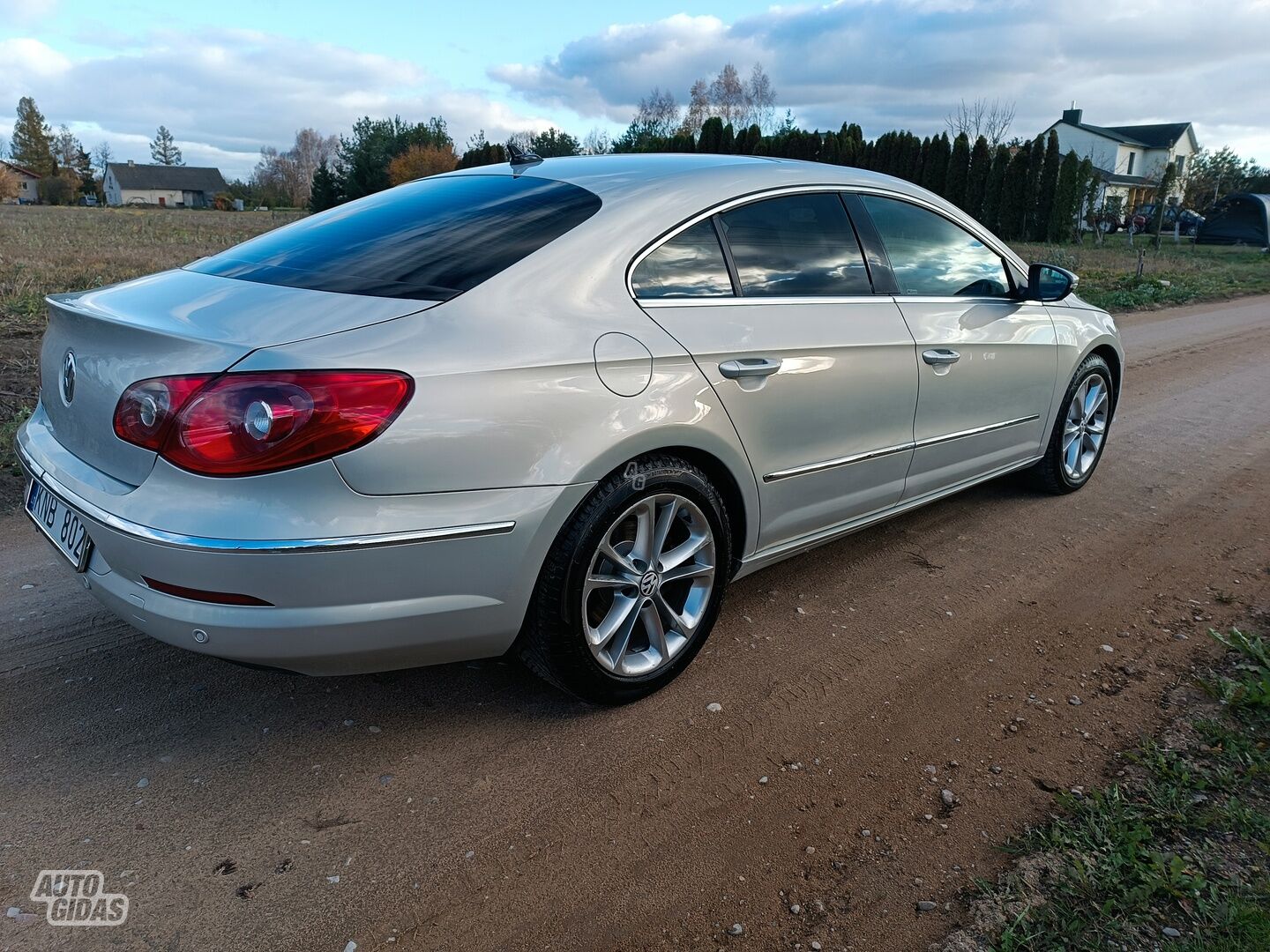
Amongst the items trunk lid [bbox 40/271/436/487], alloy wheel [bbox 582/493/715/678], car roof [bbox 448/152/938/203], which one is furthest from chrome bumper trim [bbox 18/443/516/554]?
car roof [bbox 448/152/938/203]

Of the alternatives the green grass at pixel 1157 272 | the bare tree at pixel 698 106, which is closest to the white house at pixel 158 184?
the bare tree at pixel 698 106

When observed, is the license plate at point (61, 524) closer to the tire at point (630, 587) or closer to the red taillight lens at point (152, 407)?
the red taillight lens at point (152, 407)

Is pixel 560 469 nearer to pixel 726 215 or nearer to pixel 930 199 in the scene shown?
pixel 726 215

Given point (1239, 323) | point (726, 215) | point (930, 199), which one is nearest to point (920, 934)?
point (726, 215)

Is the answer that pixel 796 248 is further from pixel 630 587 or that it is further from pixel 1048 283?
pixel 1048 283

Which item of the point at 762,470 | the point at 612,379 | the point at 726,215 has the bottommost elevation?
the point at 762,470

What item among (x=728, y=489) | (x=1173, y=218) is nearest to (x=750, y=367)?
(x=728, y=489)

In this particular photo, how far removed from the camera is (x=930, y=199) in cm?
396

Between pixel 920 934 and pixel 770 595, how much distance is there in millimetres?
1809

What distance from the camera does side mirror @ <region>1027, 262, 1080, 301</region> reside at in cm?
431

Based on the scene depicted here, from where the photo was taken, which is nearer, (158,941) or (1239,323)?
(158,941)

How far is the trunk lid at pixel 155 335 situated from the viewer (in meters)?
2.27

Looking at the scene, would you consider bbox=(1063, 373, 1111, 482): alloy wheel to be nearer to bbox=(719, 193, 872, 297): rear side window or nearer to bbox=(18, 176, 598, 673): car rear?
bbox=(719, 193, 872, 297): rear side window

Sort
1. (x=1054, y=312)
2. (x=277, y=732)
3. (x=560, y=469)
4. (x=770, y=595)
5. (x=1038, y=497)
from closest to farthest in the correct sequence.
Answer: (x=560, y=469), (x=277, y=732), (x=770, y=595), (x=1054, y=312), (x=1038, y=497)
